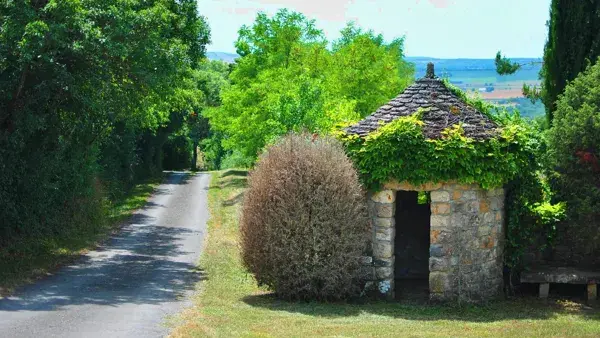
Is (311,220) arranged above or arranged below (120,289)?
above

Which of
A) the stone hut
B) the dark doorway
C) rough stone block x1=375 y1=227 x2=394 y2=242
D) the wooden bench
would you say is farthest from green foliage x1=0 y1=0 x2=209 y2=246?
the wooden bench

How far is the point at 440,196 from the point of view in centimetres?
1406

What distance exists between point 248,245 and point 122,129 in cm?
2252

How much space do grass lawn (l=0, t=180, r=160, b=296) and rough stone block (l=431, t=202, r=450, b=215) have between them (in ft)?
26.2

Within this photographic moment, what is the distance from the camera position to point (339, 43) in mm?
46844

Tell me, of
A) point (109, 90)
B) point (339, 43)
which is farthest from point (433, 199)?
point (339, 43)

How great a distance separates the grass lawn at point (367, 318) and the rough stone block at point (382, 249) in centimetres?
85

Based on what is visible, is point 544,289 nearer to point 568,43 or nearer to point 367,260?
point 367,260

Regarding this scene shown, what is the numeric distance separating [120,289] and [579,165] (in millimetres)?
9107

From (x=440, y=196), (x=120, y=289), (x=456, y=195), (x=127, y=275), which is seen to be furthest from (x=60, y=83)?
(x=456, y=195)

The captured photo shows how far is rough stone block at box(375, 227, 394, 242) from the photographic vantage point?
14211mm

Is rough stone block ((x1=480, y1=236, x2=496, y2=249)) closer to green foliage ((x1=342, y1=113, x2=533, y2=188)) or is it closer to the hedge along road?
green foliage ((x1=342, y1=113, x2=533, y2=188))

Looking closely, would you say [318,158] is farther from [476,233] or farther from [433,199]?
[476,233]

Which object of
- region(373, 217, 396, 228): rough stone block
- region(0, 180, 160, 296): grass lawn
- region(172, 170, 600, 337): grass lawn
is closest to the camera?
region(172, 170, 600, 337): grass lawn
